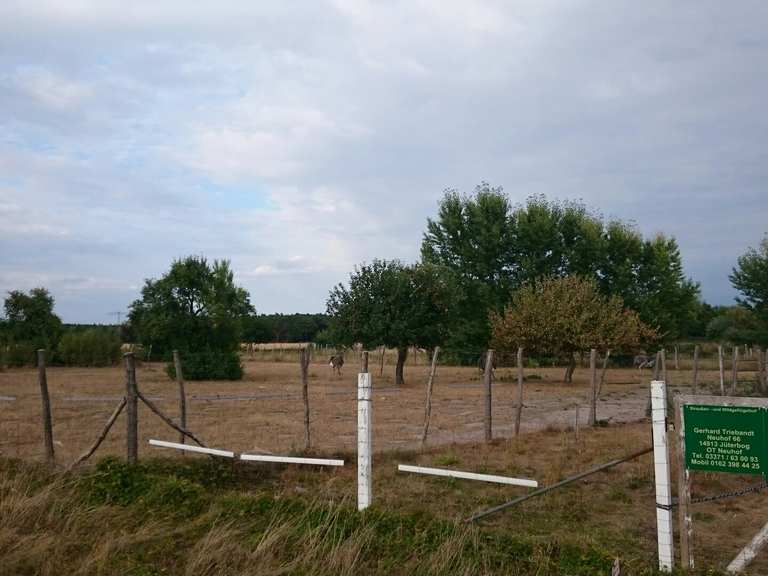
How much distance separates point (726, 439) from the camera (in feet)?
17.8

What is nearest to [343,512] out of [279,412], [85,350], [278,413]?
[278,413]

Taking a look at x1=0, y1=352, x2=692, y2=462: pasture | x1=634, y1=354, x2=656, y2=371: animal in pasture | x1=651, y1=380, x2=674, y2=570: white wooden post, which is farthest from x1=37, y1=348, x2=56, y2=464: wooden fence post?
x1=634, y1=354, x2=656, y2=371: animal in pasture

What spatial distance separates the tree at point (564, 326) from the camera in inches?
1324

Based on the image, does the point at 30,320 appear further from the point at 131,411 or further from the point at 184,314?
the point at 131,411

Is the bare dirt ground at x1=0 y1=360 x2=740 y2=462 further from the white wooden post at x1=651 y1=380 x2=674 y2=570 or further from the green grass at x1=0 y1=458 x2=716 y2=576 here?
the white wooden post at x1=651 y1=380 x2=674 y2=570

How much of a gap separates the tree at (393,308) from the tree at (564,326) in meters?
3.18

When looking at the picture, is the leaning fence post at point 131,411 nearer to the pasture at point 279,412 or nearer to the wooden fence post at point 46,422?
the wooden fence post at point 46,422

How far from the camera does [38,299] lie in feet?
162

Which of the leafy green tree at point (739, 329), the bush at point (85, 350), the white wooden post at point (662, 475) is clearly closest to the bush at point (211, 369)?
the bush at point (85, 350)

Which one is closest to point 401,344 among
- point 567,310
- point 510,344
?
point 510,344

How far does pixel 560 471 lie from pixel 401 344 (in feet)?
81.3

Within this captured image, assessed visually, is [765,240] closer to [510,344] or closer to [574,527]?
[510,344]

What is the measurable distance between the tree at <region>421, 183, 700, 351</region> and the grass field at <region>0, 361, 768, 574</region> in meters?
35.9

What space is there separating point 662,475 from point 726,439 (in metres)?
0.53
